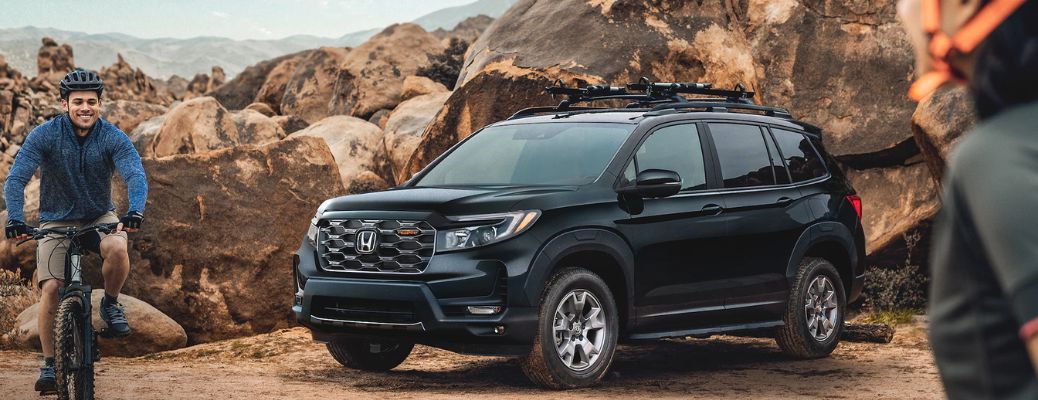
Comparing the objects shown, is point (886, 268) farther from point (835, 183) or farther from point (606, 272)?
point (606, 272)

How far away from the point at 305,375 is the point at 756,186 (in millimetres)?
3383

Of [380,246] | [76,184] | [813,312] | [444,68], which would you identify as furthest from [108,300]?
[444,68]

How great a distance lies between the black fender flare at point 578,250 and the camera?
8094 mm

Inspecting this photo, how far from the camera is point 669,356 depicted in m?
10.6

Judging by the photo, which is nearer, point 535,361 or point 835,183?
point 535,361

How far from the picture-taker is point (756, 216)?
966 cm

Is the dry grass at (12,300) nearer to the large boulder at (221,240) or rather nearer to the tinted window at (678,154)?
the large boulder at (221,240)

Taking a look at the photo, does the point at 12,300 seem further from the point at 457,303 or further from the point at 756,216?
the point at 756,216

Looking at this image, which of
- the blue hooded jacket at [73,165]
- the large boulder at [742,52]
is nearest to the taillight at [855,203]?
the large boulder at [742,52]

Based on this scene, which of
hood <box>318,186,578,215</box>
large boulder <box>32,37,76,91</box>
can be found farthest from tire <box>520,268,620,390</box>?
large boulder <box>32,37,76,91</box>

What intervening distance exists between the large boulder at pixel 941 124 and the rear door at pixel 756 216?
7.55 ft

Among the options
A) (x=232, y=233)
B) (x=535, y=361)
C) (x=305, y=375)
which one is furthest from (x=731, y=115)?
(x=232, y=233)

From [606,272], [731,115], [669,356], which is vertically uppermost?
[731,115]

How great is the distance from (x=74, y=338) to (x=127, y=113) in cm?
2675
